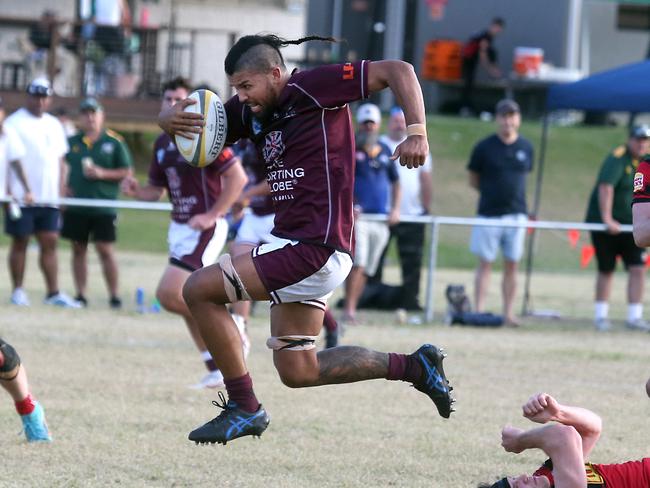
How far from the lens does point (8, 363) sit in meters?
6.34

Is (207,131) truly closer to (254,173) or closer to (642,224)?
(642,224)

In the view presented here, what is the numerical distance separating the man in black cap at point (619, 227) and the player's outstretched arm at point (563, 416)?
25.5ft

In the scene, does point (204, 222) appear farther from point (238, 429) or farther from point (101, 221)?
point (101, 221)

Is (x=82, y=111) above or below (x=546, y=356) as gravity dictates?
above

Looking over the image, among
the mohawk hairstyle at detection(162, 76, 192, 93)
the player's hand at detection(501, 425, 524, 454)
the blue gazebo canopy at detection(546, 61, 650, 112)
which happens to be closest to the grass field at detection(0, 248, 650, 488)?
the player's hand at detection(501, 425, 524, 454)

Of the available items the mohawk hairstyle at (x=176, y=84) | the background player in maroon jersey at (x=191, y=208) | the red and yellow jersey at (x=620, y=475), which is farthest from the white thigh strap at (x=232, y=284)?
the mohawk hairstyle at (x=176, y=84)

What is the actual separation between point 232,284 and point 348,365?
2.32ft

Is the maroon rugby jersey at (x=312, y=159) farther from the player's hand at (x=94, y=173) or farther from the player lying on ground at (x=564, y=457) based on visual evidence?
the player's hand at (x=94, y=173)

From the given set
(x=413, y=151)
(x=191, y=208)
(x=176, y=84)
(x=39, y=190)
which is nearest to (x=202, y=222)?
(x=191, y=208)

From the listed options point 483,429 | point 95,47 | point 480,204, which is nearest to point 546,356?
point 480,204

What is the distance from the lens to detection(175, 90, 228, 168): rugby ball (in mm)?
6031

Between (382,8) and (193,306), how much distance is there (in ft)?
81.1

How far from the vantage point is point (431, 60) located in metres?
27.8

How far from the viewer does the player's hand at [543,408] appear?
16.9 ft
